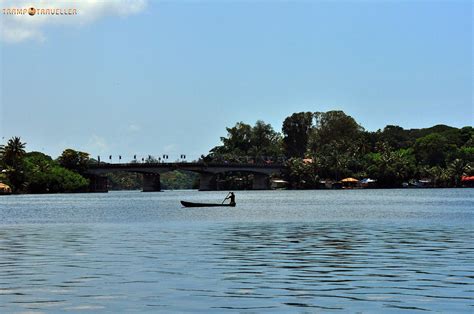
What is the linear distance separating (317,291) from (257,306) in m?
3.30

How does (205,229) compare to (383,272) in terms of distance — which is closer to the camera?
(383,272)

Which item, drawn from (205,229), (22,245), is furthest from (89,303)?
(205,229)

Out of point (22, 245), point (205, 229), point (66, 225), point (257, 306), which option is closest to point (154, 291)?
point (257, 306)

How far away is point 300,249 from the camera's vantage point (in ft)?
137

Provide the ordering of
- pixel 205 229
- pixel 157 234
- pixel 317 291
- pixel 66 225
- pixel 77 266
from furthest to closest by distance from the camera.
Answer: pixel 66 225, pixel 205 229, pixel 157 234, pixel 77 266, pixel 317 291

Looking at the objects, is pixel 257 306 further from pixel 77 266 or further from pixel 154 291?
pixel 77 266

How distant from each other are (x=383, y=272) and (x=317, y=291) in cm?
553

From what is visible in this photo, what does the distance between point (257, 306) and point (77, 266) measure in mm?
12977

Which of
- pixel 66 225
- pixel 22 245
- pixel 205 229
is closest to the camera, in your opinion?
pixel 22 245

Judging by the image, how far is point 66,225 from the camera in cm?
6994

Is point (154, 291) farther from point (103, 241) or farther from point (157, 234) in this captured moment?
point (157, 234)

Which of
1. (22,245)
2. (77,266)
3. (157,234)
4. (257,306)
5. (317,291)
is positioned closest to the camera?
(257,306)

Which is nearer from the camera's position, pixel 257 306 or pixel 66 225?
pixel 257 306

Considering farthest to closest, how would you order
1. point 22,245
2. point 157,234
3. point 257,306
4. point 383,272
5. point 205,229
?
point 205,229 → point 157,234 → point 22,245 → point 383,272 → point 257,306
